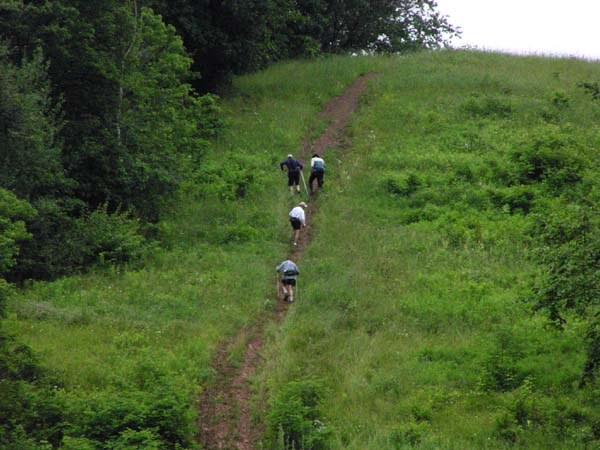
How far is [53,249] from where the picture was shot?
25.0m

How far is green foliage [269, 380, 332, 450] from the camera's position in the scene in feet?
54.1

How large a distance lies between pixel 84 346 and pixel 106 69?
450 inches

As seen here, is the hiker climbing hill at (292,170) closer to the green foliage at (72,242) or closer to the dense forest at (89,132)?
the dense forest at (89,132)

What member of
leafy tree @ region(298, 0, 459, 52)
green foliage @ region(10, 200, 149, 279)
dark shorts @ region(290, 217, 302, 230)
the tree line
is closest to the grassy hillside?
dark shorts @ region(290, 217, 302, 230)

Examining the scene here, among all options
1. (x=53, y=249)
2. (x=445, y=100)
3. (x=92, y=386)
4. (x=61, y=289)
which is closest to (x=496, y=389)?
(x=92, y=386)

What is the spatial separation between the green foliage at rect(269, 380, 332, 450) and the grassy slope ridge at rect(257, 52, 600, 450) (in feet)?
0.19

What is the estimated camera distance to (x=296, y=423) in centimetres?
1661

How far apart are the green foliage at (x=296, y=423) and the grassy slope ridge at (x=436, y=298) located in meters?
0.06

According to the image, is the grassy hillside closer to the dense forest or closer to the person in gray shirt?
the person in gray shirt

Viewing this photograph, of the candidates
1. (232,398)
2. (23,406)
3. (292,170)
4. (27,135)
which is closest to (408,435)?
(232,398)

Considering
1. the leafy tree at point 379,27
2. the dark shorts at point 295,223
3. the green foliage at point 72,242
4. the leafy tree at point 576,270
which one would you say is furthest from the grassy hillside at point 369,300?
the leafy tree at point 379,27

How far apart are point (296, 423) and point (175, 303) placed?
6876 mm

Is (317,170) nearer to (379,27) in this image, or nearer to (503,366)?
(503,366)

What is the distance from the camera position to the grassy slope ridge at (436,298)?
56.1 feet
